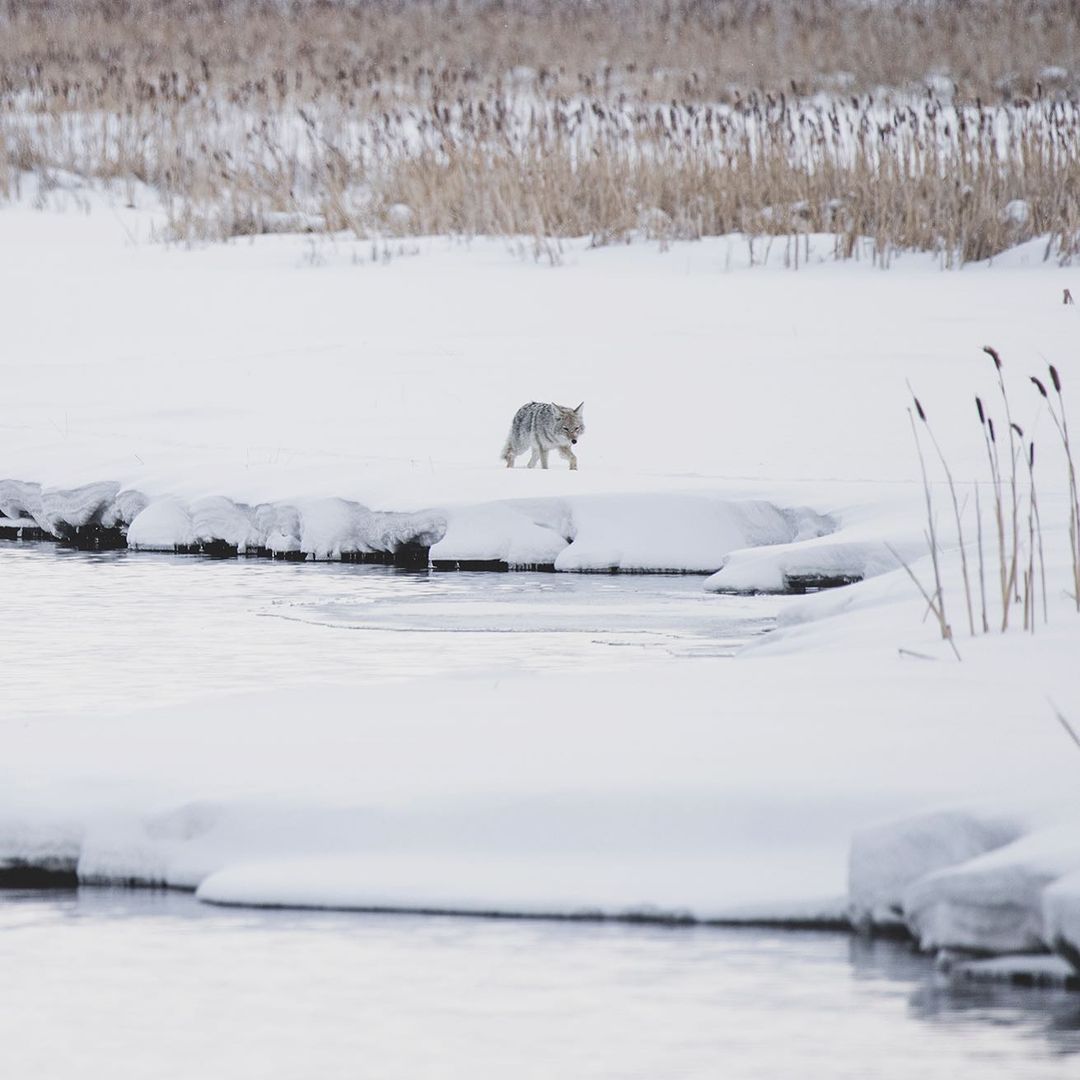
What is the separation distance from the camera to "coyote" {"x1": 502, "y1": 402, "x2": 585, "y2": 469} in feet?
29.7

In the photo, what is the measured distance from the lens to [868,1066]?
10.7 ft

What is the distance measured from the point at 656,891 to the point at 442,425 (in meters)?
6.65

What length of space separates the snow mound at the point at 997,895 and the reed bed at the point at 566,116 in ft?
32.5

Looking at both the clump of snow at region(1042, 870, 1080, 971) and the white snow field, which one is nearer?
the clump of snow at region(1042, 870, 1080, 971)

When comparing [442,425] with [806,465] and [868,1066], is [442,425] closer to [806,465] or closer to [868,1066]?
[806,465]

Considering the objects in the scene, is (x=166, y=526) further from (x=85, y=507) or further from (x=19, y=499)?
(x=19, y=499)

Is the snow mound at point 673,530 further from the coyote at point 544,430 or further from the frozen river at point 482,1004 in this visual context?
the frozen river at point 482,1004

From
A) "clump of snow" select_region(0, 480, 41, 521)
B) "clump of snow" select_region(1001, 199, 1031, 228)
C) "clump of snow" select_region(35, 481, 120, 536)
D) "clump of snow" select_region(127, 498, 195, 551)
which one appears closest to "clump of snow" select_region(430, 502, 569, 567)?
"clump of snow" select_region(127, 498, 195, 551)

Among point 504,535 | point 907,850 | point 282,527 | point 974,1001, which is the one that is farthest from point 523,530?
point 974,1001

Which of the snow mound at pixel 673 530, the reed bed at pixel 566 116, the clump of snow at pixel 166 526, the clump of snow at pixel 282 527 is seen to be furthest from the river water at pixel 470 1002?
the reed bed at pixel 566 116

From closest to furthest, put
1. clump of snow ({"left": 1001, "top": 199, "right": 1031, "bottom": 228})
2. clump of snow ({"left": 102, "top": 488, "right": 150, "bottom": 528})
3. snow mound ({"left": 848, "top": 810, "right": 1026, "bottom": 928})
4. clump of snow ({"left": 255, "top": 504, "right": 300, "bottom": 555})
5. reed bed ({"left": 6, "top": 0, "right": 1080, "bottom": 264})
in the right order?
snow mound ({"left": 848, "top": 810, "right": 1026, "bottom": 928})
clump of snow ({"left": 255, "top": 504, "right": 300, "bottom": 555})
clump of snow ({"left": 102, "top": 488, "right": 150, "bottom": 528})
clump of snow ({"left": 1001, "top": 199, "right": 1031, "bottom": 228})
reed bed ({"left": 6, "top": 0, "right": 1080, "bottom": 264})

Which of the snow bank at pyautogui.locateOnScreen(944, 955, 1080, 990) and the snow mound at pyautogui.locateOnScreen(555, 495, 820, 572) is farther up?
the snow mound at pyautogui.locateOnScreen(555, 495, 820, 572)

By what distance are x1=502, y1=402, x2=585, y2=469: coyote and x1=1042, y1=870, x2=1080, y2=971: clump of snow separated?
5.73m

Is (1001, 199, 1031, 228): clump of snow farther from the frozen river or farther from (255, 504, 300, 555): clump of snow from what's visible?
the frozen river
